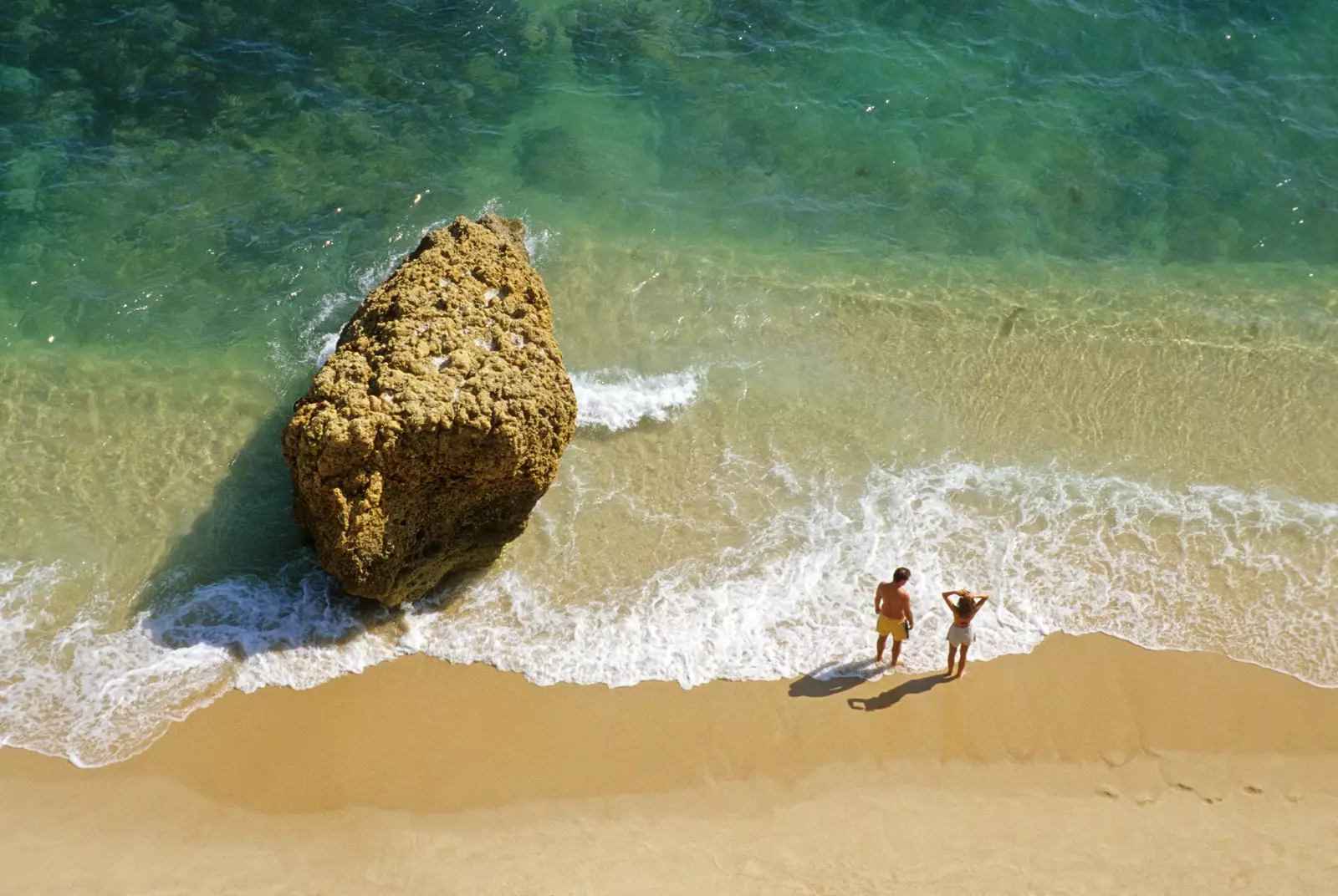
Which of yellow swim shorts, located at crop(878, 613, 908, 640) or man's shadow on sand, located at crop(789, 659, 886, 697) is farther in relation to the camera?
man's shadow on sand, located at crop(789, 659, 886, 697)

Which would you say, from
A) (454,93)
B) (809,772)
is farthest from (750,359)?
(454,93)

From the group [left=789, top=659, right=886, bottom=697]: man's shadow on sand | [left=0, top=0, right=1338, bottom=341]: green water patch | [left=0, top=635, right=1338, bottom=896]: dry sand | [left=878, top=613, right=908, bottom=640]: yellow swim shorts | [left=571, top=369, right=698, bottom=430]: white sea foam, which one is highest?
[left=0, top=0, right=1338, bottom=341]: green water patch

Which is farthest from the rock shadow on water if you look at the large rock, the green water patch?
the green water patch

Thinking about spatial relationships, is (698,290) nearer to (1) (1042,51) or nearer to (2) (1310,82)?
(1) (1042,51)

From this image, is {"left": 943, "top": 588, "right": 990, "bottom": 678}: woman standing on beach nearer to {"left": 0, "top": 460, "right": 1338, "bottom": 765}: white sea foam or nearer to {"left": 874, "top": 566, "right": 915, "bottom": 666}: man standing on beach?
{"left": 0, "top": 460, "right": 1338, "bottom": 765}: white sea foam

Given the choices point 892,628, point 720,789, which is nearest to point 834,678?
point 892,628
